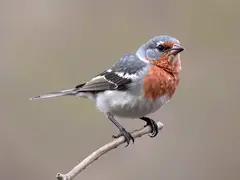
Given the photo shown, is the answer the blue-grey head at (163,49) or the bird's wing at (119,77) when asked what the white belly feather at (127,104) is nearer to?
the bird's wing at (119,77)

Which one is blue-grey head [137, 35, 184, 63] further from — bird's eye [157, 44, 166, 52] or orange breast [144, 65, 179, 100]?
orange breast [144, 65, 179, 100]

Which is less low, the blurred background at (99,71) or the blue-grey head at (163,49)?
the blurred background at (99,71)

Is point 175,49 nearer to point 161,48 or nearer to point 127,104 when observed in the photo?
point 161,48

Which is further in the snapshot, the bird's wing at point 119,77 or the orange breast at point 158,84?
the bird's wing at point 119,77

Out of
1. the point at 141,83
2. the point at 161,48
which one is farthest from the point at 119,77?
the point at 161,48

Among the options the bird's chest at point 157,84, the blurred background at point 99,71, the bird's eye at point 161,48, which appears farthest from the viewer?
the blurred background at point 99,71

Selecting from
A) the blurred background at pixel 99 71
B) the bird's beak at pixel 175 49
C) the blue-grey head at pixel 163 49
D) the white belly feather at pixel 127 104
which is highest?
the blurred background at pixel 99 71

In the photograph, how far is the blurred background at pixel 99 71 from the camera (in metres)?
6.89

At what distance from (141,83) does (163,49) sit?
11.8 inches

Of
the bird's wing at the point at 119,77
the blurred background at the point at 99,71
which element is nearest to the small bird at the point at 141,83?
the bird's wing at the point at 119,77

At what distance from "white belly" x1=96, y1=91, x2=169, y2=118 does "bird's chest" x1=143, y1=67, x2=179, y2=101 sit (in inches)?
1.4

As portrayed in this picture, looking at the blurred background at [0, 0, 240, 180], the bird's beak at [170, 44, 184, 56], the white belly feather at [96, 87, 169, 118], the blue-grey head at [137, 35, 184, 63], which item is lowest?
the white belly feather at [96, 87, 169, 118]

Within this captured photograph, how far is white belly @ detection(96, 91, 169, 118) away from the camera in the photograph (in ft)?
15.1

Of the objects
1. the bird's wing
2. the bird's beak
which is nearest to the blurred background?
the bird's wing
